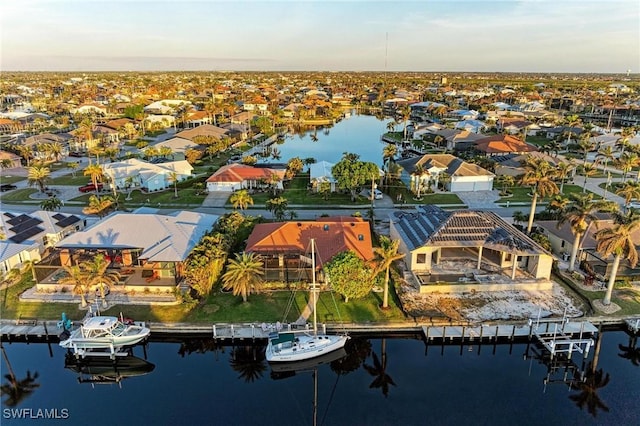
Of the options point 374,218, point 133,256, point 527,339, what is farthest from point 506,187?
point 133,256

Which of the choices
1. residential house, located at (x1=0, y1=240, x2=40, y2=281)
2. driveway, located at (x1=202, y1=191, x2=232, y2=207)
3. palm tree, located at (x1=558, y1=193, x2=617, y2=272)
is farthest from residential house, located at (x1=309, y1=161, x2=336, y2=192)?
residential house, located at (x1=0, y1=240, x2=40, y2=281)

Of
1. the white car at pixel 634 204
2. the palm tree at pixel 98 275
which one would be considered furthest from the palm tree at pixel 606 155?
the palm tree at pixel 98 275

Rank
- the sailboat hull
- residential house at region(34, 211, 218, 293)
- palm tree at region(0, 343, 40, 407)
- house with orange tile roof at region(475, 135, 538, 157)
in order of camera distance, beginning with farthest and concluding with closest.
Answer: house with orange tile roof at region(475, 135, 538, 157) < residential house at region(34, 211, 218, 293) < the sailboat hull < palm tree at region(0, 343, 40, 407)

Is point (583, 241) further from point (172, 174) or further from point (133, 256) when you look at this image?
point (172, 174)

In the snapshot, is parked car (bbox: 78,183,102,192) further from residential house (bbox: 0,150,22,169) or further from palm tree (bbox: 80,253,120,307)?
palm tree (bbox: 80,253,120,307)

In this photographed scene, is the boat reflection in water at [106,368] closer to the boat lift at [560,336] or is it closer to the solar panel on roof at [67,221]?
the solar panel on roof at [67,221]

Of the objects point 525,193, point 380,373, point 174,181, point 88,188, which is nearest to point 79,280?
point 380,373
